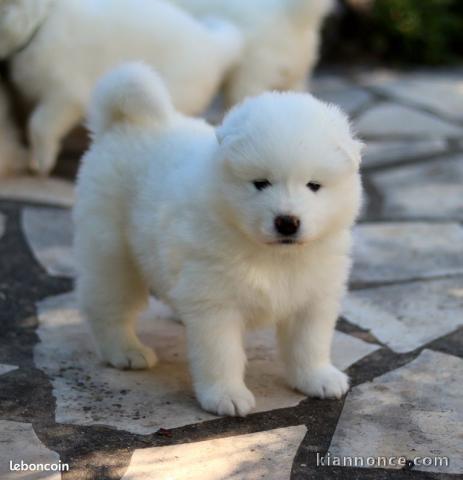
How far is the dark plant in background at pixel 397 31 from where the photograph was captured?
339 inches

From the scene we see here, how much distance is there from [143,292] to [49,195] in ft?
6.19

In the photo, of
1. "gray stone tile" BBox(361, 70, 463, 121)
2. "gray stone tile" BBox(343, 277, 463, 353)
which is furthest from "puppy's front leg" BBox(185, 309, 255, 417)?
"gray stone tile" BBox(361, 70, 463, 121)

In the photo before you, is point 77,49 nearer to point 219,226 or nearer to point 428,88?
point 219,226

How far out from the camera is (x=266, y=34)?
18.6ft

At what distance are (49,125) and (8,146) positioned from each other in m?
0.34

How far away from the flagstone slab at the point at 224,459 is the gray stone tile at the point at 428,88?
4532 mm

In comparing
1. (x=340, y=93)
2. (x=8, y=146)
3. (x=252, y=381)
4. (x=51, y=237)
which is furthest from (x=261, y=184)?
(x=340, y=93)

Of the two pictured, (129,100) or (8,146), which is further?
(8,146)

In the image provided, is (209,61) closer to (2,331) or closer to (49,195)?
(49,195)

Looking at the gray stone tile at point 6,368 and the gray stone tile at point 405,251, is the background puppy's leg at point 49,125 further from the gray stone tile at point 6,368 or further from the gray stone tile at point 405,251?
the gray stone tile at point 6,368

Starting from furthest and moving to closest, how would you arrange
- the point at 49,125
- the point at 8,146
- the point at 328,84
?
the point at 328,84
the point at 8,146
the point at 49,125

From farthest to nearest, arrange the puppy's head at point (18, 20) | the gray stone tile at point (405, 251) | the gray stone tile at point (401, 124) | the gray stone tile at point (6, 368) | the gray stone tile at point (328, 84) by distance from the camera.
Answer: the gray stone tile at point (328, 84), the gray stone tile at point (401, 124), the puppy's head at point (18, 20), the gray stone tile at point (405, 251), the gray stone tile at point (6, 368)

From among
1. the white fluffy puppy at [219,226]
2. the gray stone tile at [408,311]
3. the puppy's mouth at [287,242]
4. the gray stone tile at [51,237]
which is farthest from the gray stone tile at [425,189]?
the puppy's mouth at [287,242]

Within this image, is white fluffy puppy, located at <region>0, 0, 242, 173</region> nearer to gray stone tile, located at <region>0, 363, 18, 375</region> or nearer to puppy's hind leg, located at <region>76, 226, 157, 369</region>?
puppy's hind leg, located at <region>76, 226, 157, 369</region>
